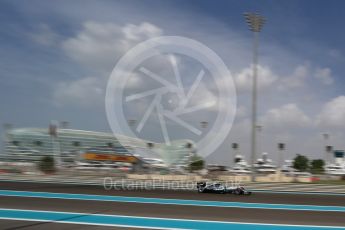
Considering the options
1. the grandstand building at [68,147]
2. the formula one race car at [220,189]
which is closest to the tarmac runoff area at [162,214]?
the formula one race car at [220,189]

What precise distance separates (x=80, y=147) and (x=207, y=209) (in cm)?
9326

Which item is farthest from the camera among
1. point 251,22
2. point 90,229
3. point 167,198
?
point 251,22

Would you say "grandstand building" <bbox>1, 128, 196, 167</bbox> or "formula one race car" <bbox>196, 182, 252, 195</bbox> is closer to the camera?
"formula one race car" <bbox>196, 182, 252, 195</bbox>

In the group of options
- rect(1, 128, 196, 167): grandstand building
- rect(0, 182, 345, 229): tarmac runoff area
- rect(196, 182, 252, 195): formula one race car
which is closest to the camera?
rect(0, 182, 345, 229): tarmac runoff area

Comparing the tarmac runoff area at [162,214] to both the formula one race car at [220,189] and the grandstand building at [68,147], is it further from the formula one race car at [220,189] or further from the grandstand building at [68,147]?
the grandstand building at [68,147]

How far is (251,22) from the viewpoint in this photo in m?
27.9

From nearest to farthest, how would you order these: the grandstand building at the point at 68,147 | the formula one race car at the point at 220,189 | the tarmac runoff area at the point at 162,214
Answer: the tarmac runoff area at the point at 162,214
the formula one race car at the point at 220,189
the grandstand building at the point at 68,147

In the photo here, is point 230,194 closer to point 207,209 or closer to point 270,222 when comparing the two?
point 207,209

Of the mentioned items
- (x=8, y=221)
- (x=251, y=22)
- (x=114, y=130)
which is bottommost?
(x=8, y=221)

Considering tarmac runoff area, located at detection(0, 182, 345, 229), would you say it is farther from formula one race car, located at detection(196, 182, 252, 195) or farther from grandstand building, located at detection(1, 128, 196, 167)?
grandstand building, located at detection(1, 128, 196, 167)

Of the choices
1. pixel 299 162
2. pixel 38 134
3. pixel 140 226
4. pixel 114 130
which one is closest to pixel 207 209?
pixel 140 226

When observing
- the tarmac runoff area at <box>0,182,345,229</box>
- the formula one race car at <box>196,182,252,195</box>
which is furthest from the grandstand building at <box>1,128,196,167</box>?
the tarmac runoff area at <box>0,182,345,229</box>

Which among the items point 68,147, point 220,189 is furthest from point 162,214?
point 68,147

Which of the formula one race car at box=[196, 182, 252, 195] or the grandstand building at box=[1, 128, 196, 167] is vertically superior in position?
the grandstand building at box=[1, 128, 196, 167]
